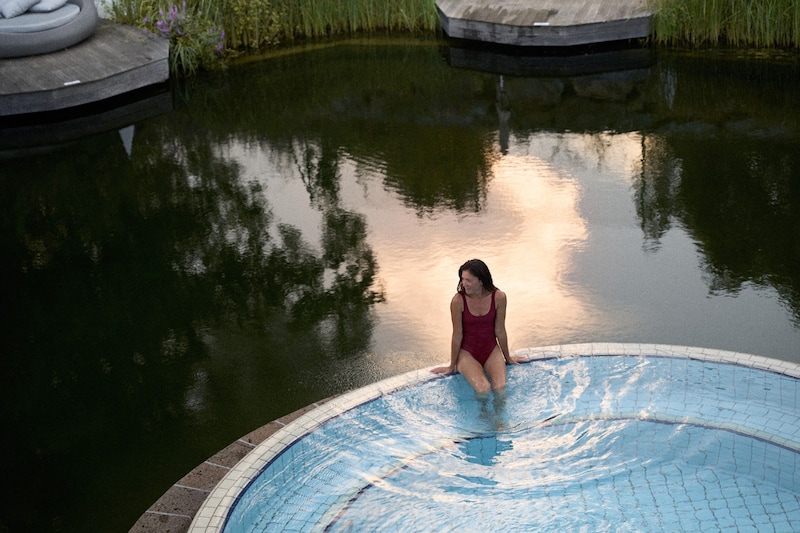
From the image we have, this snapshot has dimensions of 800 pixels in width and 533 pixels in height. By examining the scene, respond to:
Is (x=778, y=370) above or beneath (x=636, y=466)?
above

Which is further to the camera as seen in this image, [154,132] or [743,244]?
[154,132]

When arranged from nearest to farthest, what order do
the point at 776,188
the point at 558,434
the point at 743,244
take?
1. the point at 558,434
2. the point at 743,244
3. the point at 776,188

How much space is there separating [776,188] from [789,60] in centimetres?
320

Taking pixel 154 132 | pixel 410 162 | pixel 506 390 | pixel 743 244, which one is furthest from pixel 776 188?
pixel 154 132

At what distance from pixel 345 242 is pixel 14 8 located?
16.7 feet

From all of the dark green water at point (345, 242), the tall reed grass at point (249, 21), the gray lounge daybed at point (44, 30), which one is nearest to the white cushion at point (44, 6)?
the gray lounge daybed at point (44, 30)

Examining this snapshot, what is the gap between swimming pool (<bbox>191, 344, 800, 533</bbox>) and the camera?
3586 millimetres

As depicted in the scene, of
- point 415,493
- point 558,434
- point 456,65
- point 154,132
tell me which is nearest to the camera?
point 415,493

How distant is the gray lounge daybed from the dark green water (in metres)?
1.27

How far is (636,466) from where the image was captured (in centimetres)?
390

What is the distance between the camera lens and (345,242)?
634cm

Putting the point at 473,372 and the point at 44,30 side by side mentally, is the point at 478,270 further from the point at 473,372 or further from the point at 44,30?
the point at 44,30

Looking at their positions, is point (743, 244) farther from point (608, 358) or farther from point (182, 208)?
point (182, 208)

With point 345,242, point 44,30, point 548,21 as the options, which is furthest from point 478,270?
point 548,21
